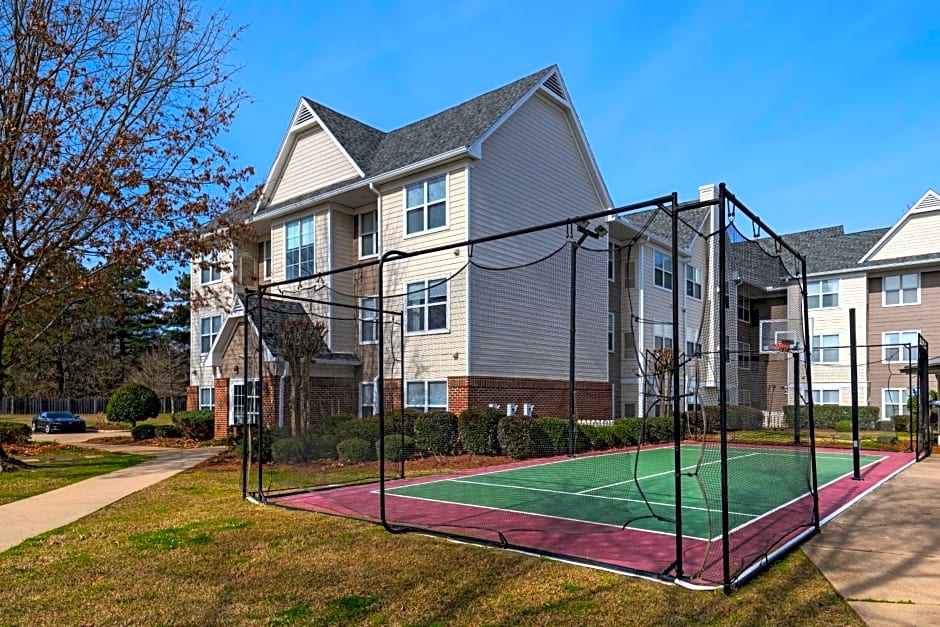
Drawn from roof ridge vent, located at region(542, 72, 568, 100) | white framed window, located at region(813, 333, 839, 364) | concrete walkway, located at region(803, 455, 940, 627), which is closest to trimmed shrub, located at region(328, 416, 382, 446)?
concrete walkway, located at region(803, 455, 940, 627)

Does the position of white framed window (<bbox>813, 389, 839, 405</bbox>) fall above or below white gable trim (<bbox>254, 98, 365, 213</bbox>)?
below

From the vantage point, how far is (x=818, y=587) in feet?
17.6

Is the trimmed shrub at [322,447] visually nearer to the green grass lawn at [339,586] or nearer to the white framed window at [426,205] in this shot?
the green grass lawn at [339,586]

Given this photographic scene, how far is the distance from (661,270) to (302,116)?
14087 mm

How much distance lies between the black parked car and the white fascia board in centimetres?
1653

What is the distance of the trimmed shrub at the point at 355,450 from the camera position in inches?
421

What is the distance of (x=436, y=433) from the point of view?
14.8 m

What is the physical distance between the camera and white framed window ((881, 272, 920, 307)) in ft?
92.5

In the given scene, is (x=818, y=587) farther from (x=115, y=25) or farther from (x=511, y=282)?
(x=115, y=25)

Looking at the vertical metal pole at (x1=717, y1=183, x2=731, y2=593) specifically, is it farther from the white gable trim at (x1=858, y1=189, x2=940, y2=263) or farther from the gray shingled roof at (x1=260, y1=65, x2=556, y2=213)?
the white gable trim at (x1=858, y1=189, x2=940, y2=263)

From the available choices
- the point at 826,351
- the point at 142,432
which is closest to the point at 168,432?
the point at 142,432

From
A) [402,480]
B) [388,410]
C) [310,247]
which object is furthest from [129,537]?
[310,247]

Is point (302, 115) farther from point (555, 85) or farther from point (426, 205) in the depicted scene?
point (555, 85)

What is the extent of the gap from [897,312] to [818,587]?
2766 cm
